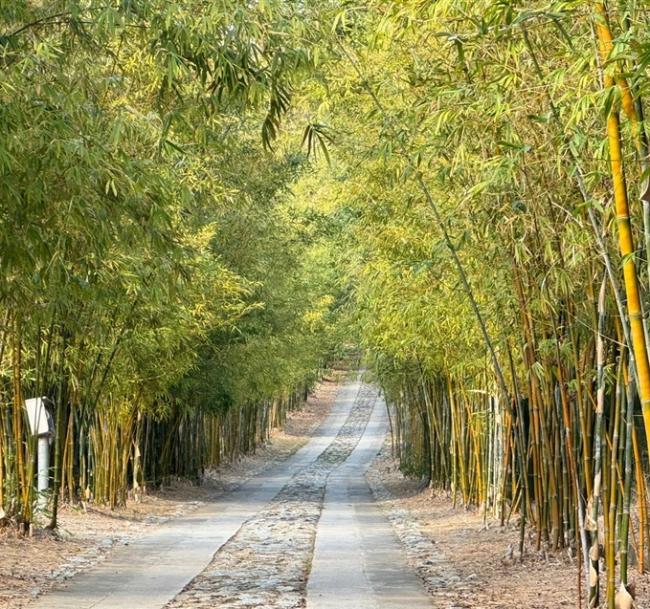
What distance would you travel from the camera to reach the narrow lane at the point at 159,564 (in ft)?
26.5

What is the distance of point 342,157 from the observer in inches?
472

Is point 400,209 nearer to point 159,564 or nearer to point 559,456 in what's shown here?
point 559,456

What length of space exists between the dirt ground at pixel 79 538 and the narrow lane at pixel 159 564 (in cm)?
19

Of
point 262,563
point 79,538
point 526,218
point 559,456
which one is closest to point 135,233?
point 526,218

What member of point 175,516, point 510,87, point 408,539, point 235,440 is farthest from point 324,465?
point 510,87

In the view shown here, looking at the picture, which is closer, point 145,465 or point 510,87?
point 510,87

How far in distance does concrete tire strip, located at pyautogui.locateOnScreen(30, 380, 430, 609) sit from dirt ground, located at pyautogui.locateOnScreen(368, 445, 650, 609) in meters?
0.23

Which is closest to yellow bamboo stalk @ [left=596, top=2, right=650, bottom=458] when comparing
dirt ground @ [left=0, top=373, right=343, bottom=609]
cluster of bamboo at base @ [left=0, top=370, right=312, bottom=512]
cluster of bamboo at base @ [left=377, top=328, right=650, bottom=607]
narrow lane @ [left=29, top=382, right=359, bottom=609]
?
cluster of bamboo at base @ [left=377, top=328, right=650, bottom=607]

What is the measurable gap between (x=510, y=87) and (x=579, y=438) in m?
3.69

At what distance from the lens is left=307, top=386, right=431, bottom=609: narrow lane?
26.2 ft

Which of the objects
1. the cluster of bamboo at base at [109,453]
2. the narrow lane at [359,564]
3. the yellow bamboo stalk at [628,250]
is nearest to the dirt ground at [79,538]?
the cluster of bamboo at base at [109,453]

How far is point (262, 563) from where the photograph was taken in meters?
10.2

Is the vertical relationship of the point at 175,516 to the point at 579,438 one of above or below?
below

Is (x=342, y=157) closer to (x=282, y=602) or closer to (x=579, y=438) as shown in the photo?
(x=579, y=438)
